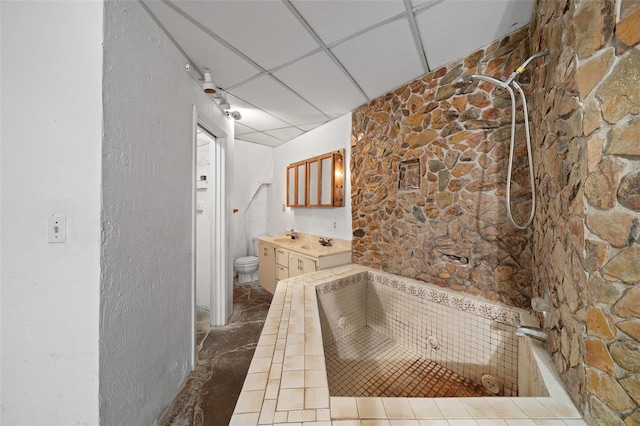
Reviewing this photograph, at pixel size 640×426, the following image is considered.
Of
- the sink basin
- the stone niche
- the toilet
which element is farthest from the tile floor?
the toilet

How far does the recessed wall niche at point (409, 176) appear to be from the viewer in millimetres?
1850

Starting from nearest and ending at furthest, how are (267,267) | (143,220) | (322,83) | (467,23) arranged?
(143,220) → (467,23) → (322,83) → (267,267)

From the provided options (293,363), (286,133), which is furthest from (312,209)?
(293,363)

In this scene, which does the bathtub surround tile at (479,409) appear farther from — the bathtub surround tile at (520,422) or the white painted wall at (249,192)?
the white painted wall at (249,192)

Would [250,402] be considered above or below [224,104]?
below

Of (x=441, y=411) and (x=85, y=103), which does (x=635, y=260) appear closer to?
(x=441, y=411)

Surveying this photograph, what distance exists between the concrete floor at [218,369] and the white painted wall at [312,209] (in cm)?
124

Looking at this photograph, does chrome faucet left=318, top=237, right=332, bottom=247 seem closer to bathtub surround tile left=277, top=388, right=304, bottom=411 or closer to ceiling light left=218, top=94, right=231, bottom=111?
ceiling light left=218, top=94, right=231, bottom=111

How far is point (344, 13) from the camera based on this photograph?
1.17 metres

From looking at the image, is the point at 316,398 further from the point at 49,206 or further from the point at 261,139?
the point at 261,139

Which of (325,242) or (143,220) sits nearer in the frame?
(143,220)

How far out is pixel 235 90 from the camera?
192 cm

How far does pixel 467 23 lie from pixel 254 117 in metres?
2.09

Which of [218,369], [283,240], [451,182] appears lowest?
[218,369]
